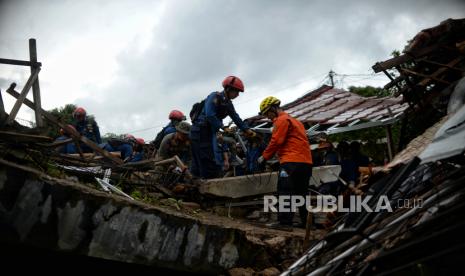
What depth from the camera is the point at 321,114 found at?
32.4ft

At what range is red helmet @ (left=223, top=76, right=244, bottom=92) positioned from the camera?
6.57 metres

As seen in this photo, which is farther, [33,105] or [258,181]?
[258,181]

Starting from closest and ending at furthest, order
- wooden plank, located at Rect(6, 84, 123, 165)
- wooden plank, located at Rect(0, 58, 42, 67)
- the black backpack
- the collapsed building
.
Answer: the collapsed building → wooden plank, located at Rect(0, 58, 42, 67) → wooden plank, located at Rect(6, 84, 123, 165) → the black backpack

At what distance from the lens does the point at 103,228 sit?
12.3 ft

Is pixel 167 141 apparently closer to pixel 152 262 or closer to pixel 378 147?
pixel 152 262

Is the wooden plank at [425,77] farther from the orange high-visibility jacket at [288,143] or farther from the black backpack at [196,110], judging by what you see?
the black backpack at [196,110]

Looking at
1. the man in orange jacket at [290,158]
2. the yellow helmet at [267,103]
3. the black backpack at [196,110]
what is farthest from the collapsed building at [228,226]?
the yellow helmet at [267,103]

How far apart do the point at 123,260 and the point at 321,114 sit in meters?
6.91

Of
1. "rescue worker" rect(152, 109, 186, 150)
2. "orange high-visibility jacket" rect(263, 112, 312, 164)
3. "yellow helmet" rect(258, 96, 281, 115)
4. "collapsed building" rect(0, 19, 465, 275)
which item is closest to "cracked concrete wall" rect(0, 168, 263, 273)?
"collapsed building" rect(0, 19, 465, 275)

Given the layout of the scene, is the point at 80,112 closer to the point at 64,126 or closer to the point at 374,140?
the point at 64,126

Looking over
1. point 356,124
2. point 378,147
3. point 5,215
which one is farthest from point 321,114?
point 5,215

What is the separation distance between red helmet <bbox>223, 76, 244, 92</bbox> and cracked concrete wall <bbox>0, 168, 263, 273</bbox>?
2659 mm

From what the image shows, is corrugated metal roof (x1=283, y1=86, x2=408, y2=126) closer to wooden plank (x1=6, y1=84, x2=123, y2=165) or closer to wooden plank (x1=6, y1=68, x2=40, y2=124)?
wooden plank (x1=6, y1=84, x2=123, y2=165)

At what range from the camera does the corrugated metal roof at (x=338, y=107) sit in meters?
8.52
